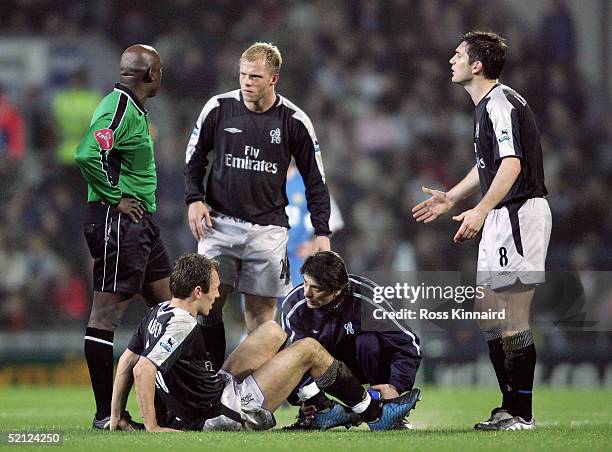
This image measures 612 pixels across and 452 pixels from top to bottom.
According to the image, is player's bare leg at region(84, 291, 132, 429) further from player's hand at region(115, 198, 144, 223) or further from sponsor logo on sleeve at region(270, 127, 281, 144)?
sponsor logo on sleeve at region(270, 127, 281, 144)

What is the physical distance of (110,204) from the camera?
22.8ft

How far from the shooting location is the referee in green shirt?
6.84 m

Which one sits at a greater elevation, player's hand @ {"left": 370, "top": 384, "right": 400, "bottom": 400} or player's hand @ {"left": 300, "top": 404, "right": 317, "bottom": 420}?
player's hand @ {"left": 370, "top": 384, "right": 400, "bottom": 400}

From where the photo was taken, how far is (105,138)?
268 inches

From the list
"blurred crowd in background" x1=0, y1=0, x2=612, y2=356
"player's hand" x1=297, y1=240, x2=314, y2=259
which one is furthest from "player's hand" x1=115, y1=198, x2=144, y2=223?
"blurred crowd in background" x1=0, y1=0, x2=612, y2=356

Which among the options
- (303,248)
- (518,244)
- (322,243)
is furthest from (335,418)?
(303,248)

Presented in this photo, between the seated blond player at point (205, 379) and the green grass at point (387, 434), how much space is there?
6.8 inches

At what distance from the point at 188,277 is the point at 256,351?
2.27ft

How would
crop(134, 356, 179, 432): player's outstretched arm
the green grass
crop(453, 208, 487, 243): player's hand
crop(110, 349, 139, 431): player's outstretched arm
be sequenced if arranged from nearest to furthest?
the green grass < crop(134, 356, 179, 432): player's outstretched arm < crop(453, 208, 487, 243): player's hand < crop(110, 349, 139, 431): player's outstretched arm

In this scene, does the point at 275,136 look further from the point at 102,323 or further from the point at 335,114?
the point at 335,114

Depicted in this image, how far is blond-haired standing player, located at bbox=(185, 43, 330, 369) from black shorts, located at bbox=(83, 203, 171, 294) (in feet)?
1.92

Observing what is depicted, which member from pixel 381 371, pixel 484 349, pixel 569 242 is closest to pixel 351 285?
pixel 381 371

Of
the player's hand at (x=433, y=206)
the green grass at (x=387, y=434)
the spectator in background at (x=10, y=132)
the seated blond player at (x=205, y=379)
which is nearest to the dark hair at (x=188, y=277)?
the seated blond player at (x=205, y=379)

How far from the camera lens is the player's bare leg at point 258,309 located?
7.62 m
